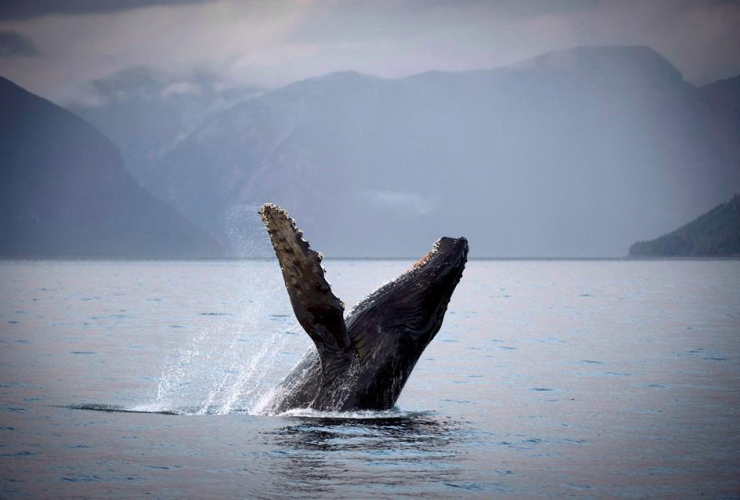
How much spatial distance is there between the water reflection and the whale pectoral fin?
121 cm

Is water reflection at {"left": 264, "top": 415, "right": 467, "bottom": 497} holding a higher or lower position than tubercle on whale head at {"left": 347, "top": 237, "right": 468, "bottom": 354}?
lower

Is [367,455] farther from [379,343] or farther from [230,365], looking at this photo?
[230,365]

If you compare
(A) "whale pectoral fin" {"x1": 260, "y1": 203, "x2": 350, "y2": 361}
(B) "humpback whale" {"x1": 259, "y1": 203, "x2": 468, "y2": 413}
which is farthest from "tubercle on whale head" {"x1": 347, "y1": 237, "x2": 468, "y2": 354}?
(A) "whale pectoral fin" {"x1": 260, "y1": 203, "x2": 350, "y2": 361}

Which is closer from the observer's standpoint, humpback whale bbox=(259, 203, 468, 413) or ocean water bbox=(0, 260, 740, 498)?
ocean water bbox=(0, 260, 740, 498)

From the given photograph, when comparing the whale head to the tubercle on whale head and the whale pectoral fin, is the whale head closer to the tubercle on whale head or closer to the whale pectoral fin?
the tubercle on whale head

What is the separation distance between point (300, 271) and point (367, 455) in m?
1.77

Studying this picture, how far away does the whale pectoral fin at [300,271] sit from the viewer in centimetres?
870

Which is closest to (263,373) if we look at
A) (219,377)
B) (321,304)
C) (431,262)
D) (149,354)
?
(219,377)

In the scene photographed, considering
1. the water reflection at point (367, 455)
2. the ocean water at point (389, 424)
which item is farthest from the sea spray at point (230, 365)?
the water reflection at point (367, 455)

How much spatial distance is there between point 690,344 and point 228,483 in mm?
14852

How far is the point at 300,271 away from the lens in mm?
8703

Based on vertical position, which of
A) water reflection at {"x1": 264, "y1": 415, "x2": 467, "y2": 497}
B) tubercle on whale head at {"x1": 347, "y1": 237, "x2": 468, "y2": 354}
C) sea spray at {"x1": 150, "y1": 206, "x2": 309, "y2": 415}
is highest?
tubercle on whale head at {"x1": 347, "y1": 237, "x2": 468, "y2": 354}

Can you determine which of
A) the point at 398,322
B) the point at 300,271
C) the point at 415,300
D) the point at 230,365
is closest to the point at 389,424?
the point at 398,322

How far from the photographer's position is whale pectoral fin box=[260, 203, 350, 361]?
8703 millimetres
